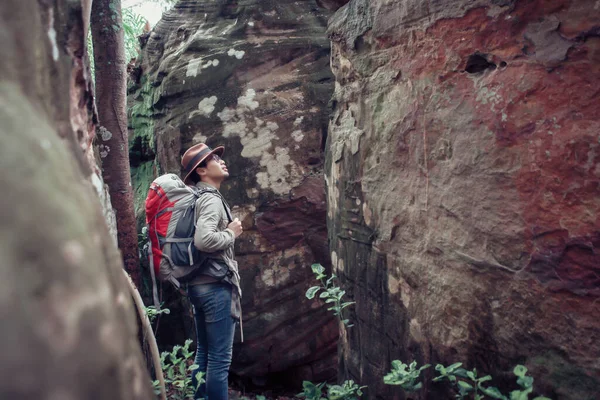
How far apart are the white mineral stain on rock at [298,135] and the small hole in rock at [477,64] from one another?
3.15 metres

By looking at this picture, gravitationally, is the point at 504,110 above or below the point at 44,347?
above

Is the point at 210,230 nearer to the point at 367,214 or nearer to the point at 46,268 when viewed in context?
the point at 367,214

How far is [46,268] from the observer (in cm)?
68

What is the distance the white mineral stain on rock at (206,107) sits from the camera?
518 centimetres

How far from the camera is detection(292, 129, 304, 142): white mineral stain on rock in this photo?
5.17m

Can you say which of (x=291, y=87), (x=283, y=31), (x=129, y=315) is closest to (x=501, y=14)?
(x=129, y=315)

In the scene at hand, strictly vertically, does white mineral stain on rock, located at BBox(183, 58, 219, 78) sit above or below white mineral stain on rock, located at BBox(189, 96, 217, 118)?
above

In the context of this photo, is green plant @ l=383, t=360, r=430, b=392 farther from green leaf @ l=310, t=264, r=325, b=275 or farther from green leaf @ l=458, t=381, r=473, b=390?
green leaf @ l=310, t=264, r=325, b=275

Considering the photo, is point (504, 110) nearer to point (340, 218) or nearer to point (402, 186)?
point (402, 186)

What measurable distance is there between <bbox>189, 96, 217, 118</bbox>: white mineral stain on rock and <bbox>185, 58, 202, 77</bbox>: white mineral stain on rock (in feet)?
1.01

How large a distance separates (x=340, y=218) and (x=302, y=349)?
248cm

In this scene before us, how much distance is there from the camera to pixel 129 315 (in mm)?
852

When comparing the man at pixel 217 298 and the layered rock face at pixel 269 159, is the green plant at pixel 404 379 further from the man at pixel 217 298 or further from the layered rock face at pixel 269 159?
the layered rock face at pixel 269 159

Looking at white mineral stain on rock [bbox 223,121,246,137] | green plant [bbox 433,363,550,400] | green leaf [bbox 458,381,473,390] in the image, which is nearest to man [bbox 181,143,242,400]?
green plant [bbox 433,363,550,400]
